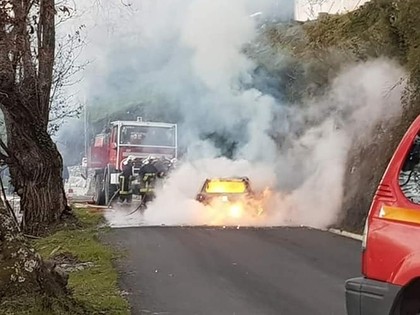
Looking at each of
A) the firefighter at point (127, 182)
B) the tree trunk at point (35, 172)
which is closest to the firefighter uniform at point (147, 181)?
the firefighter at point (127, 182)

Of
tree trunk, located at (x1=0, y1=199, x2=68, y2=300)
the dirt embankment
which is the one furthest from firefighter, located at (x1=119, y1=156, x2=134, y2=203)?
tree trunk, located at (x1=0, y1=199, x2=68, y2=300)

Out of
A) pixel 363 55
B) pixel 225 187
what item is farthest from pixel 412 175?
pixel 225 187

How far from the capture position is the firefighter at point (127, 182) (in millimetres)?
23344

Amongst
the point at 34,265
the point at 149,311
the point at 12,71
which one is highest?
the point at 12,71

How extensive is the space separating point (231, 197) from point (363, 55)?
452 centimetres

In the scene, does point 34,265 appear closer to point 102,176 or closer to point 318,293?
point 318,293

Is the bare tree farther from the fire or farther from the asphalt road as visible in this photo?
the fire

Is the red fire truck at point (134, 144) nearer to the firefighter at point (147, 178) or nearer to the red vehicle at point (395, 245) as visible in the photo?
the firefighter at point (147, 178)

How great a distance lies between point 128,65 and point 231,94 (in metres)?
5.43

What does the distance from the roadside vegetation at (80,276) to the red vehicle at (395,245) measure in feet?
Answer: 8.92

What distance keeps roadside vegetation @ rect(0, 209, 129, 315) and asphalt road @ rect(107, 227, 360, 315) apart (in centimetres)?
24

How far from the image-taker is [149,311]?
25.0 ft

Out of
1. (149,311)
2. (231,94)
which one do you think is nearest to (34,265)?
(149,311)

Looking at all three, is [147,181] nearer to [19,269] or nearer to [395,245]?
[19,269]
